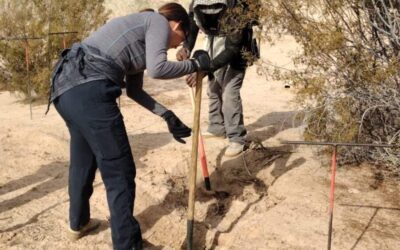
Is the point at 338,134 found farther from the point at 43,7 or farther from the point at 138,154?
the point at 43,7

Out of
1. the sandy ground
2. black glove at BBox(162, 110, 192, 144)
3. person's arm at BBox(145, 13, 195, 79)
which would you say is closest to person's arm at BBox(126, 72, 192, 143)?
black glove at BBox(162, 110, 192, 144)

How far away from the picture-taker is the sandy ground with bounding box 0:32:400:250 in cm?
340

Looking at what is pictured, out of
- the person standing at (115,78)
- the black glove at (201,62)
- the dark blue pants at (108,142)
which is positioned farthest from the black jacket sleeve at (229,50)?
the dark blue pants at (108,142)

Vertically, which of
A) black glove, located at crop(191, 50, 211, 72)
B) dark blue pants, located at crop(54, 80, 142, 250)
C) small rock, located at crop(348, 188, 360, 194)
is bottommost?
small rock, located at crop(348, 188, 360, 194)

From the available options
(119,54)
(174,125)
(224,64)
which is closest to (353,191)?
(224,64)

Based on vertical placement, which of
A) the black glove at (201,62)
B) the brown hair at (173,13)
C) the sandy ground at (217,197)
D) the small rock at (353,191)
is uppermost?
the brown hair at (173,13)

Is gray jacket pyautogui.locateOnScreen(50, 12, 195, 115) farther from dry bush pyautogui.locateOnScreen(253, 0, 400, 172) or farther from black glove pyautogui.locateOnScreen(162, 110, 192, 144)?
dry bush pyautogui.locateOnScreen(253, 0, 400, 172)

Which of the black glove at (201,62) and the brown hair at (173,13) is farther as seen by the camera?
the black glove at (201,62)

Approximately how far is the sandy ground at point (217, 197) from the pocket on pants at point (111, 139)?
80 centimetres

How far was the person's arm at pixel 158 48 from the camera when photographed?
2697mm

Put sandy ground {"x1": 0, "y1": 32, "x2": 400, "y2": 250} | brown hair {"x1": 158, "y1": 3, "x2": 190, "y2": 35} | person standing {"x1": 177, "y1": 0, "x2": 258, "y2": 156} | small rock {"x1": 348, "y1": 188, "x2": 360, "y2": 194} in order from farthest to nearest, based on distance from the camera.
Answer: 1. person standing {"x1": 177, "y1": 0, "x2": 258, "y2": 156}
2. small rock {"x1": 348, "y1": 188, "x2": 360, "y2": 194}
3. sandy ground {"x1": 0, "y1": 32, "x2": 400, "y2": 250}
4. brown hair {"x1": 158, "y1": 3, "x2": 190, "y2": 35}

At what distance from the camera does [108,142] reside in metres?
2.80

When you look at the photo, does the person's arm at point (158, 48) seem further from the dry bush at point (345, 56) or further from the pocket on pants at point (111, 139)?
the dry bush at point (345, 56)

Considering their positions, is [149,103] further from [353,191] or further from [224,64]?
[353,191]
